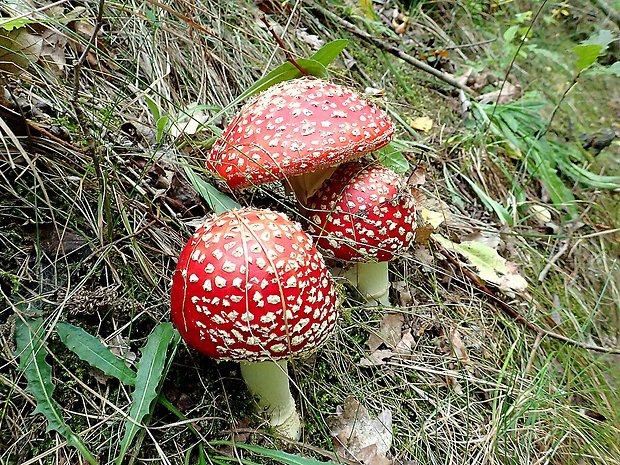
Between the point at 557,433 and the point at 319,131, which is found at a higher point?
the point at 319,131

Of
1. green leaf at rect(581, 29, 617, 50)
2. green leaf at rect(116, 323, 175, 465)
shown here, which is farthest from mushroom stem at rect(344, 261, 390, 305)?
green leaf at rect(581, 29, 617, 50)

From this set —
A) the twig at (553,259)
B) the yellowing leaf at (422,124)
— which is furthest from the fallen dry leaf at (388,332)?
the yellowing leaf at (422,124)

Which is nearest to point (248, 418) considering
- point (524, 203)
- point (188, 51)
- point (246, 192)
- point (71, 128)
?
point (246, 192)

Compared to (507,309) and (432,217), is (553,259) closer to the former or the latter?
(507,309)

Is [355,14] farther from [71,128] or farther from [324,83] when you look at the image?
[71,128]

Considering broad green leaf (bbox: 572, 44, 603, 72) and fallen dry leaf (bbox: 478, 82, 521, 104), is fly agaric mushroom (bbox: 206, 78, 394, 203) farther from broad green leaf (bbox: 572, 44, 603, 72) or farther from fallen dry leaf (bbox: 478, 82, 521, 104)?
fallen dry leaf (bbox: 478, 82, 521, 104)

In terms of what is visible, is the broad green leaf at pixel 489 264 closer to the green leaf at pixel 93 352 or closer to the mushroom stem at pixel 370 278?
the mushroom stem at pixel 370 278

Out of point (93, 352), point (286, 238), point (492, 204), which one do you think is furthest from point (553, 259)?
point (93, 352)
